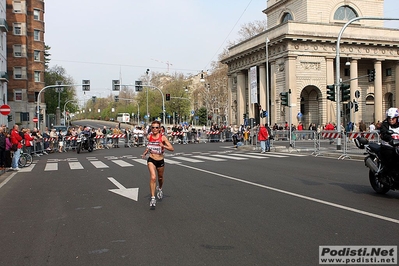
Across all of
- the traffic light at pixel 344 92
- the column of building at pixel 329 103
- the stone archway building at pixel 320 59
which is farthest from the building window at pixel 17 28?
the traffic light at pixel 344 92

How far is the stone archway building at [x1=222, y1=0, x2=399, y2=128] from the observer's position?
4750cm

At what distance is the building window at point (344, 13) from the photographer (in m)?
53.2

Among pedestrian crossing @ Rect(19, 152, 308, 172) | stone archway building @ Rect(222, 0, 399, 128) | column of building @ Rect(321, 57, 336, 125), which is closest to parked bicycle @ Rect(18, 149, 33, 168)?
pedestrian crossing @ Rect(19, 152, 308, 172)

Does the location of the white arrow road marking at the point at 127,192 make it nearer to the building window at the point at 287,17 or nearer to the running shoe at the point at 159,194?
the running shoe at the point at 159,194

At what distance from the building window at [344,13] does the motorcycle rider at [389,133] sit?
4744 cm

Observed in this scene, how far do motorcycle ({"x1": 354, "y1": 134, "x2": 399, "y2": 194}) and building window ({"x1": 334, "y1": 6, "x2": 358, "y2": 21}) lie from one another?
155 ft

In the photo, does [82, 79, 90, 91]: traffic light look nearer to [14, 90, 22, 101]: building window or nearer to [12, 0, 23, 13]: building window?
[14, 90, 22, 101]: building window

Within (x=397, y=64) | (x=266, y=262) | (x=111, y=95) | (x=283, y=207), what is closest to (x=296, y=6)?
(x=397, y=64)

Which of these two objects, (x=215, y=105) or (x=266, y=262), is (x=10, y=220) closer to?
(x=266, y=262)

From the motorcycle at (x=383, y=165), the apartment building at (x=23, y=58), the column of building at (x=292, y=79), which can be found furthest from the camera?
the apartment building at (x=23, y=58)

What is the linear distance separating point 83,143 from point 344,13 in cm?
3770

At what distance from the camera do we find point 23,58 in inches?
2349

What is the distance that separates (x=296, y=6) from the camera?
53344 millimetres

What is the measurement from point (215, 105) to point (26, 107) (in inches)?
1537
